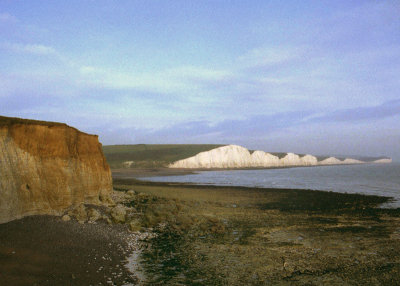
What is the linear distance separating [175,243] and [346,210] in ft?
44.3

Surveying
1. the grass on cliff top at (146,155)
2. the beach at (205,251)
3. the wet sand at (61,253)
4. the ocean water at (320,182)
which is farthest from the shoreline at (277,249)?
the grass on cliff top at (146,155)

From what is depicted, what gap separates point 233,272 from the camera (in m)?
8.49

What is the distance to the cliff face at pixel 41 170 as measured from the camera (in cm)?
1150

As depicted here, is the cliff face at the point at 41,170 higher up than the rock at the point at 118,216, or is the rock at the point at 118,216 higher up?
the cliff face at the point at 41,170

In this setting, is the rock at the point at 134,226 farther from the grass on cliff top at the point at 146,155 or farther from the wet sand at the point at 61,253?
the grass on cliff top at the point at 146,155

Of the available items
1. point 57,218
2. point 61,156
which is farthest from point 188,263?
point 61,156

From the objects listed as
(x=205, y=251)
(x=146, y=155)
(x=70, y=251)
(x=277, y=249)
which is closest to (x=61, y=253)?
(x=70, y=251)

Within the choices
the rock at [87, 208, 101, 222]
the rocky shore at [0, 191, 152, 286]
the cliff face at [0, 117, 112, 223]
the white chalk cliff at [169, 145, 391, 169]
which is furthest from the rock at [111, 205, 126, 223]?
the white chalk cliff at [169, 145, 391, 169]

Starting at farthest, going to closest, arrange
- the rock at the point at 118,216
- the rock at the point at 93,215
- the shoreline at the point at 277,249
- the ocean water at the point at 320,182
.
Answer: the ocean water at the point at 320,182 < the rock at the point at 118,216 < the rock at the point at 93,215 < the shoreline at the point at 277,249

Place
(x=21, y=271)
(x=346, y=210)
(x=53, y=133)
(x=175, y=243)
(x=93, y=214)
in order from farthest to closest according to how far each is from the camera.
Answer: (x=346, y=210), (x=53, y=133), (x=93, y=214), (x=175, y=243), (x=21, y=271)

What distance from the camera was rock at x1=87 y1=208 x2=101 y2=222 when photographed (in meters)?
13.3

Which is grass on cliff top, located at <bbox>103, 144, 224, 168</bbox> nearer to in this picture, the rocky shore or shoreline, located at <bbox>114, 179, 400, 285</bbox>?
shoreline, located at <bbox>114, 179, 400, 285</bbox>

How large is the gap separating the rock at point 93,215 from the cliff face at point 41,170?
1.19 metres

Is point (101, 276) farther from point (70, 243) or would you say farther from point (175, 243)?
point (175, 243)
